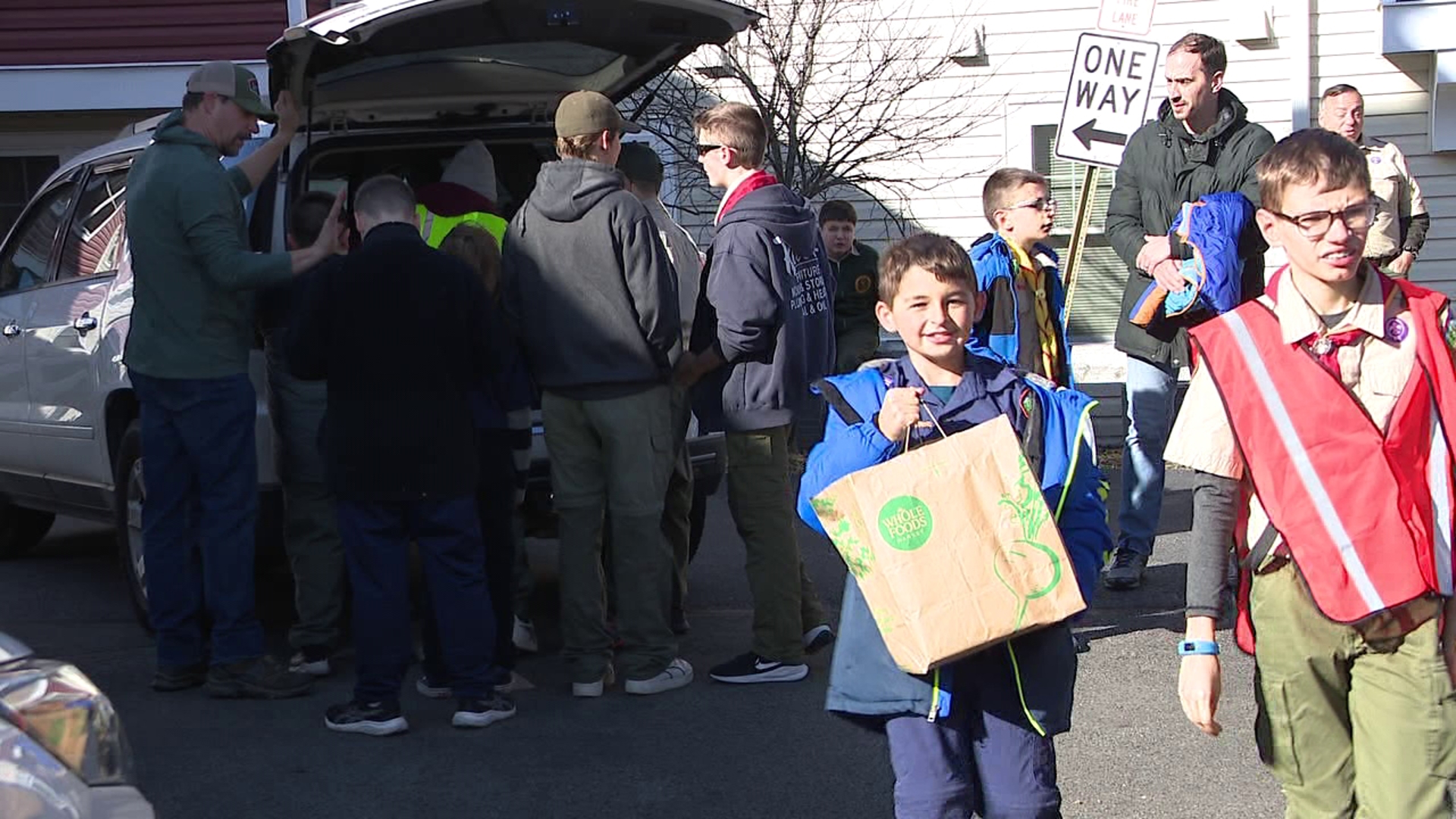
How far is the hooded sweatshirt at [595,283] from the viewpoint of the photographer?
582cm

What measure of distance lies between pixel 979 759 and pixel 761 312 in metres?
2.48

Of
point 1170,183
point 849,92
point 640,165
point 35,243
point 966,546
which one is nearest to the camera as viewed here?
point 966,546

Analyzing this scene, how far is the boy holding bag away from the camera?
11.3 feet

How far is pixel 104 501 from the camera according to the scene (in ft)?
23.6

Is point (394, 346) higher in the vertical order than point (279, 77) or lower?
lower

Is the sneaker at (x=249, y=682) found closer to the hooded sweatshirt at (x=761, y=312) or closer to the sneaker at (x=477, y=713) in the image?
the sneaker at (x=477, y=713)

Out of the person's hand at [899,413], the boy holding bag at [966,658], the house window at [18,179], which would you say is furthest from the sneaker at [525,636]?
the house window at [18,179]

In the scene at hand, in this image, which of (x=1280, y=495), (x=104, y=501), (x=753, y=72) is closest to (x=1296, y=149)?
(x=1280, y=495)

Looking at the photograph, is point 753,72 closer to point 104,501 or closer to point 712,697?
point 104,501

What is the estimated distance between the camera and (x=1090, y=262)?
13.6 meters

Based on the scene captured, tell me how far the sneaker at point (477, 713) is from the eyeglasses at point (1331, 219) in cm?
331

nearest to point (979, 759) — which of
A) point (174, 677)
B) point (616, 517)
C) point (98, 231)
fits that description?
point (616, 517)

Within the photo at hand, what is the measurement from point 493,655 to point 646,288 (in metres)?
1.32

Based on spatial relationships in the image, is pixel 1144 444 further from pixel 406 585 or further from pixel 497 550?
pixel 406 585
